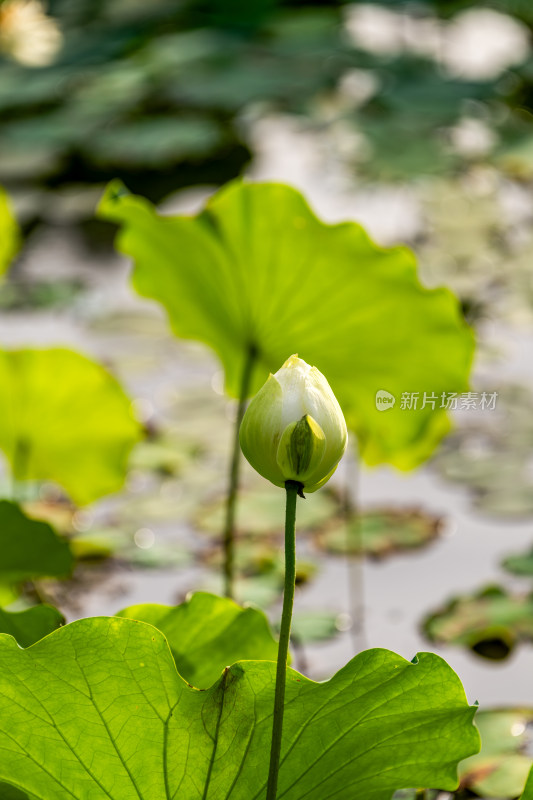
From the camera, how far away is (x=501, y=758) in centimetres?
77

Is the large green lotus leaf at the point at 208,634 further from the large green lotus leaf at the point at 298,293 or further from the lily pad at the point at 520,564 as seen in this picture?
the lily pad at the point at 520,564

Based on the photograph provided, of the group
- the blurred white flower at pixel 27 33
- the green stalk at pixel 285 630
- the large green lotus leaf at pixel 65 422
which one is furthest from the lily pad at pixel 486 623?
the blurred white flower at pixel 27 33

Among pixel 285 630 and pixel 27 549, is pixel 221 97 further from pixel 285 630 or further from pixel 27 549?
pixel 285 630

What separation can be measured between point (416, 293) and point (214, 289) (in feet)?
0.55

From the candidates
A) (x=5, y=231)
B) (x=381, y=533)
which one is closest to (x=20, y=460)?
(x=5, y=231)

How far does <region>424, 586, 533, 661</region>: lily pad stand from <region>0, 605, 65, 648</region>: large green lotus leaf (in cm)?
54

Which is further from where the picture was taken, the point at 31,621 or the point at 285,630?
the point at 31,621

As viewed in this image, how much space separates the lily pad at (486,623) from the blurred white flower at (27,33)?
2178mm

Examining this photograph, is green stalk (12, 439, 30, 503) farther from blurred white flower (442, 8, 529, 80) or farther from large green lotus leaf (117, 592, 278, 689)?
blurred white flower (442, 8, 529, 80)

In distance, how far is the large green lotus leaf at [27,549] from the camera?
0.65 meters

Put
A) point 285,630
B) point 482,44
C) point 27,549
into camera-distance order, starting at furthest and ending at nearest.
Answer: point 482,44, point 27,549, point 285,630

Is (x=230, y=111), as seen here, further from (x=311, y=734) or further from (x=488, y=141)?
(x=311, y=734)

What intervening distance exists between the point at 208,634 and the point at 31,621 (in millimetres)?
98

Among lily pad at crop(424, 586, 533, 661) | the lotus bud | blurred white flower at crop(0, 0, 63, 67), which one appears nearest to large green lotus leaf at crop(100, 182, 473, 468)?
lily pad at crop(424, 586, 533, 661)
